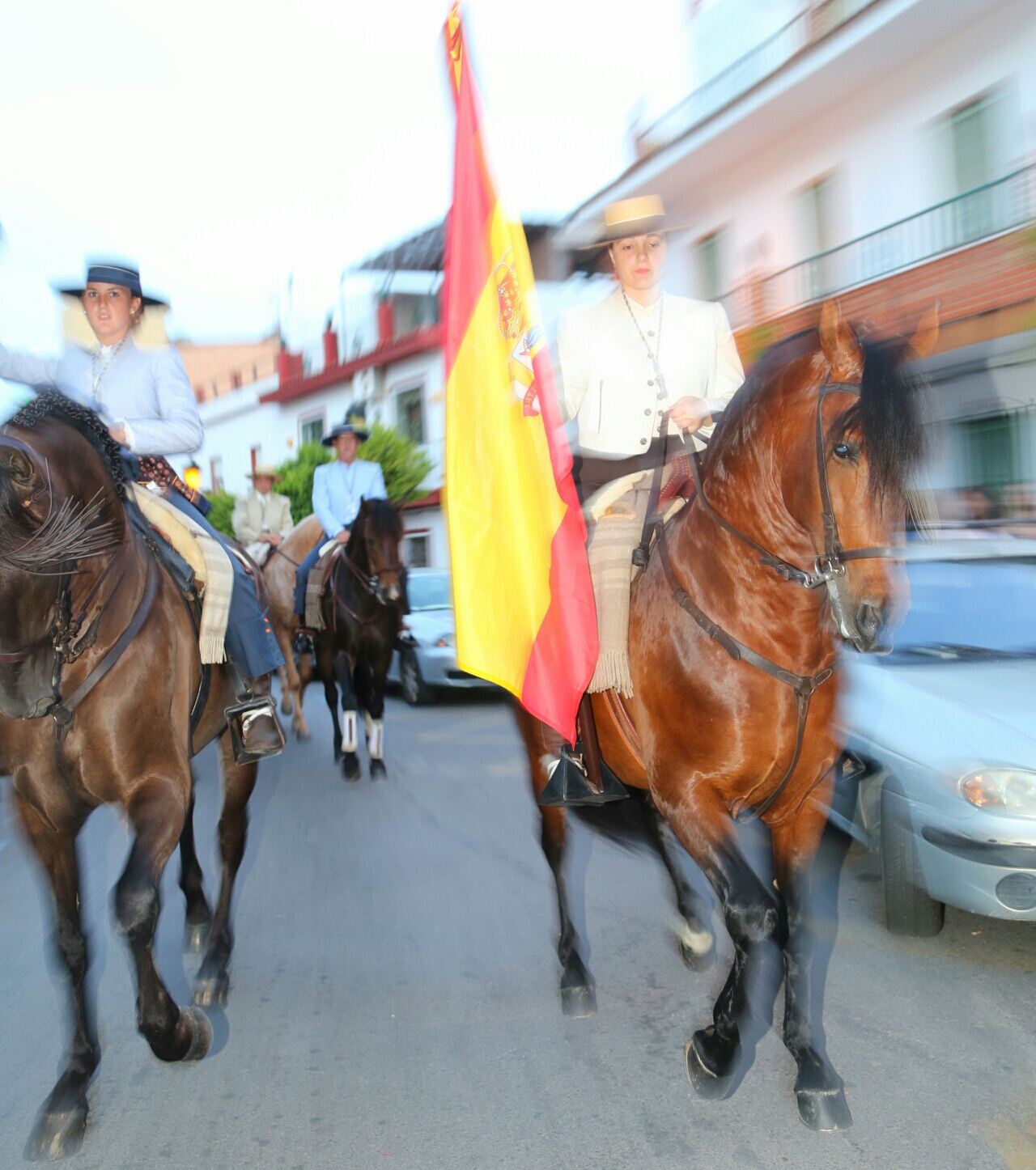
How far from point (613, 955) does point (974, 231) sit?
40.2ft

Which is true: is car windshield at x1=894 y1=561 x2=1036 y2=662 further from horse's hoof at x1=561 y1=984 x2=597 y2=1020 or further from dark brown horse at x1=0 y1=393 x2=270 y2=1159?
dark brown horse at x1=0 y1=393 x2=270 y2=1159

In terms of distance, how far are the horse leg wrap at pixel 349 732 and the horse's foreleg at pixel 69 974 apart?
488 centimetres

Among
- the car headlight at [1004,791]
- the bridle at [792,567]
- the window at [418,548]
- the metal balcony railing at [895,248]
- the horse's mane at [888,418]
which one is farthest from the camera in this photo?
the window at [418,548]

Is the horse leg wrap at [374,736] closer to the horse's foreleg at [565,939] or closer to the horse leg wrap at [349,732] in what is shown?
the horse leg wrap at [349,732]

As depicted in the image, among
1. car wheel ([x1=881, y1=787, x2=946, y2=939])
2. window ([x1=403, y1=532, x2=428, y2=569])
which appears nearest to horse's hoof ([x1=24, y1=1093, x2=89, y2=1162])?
car wheel ([x1=881, y1=787, x2=946, y2=939])

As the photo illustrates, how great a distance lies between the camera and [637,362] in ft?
12.6

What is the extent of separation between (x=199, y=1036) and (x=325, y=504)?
6.60m

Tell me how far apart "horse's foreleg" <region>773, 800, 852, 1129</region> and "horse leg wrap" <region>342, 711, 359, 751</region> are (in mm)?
5445

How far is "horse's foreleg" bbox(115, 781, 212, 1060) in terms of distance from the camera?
3143 mm

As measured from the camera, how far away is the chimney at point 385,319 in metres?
29.6

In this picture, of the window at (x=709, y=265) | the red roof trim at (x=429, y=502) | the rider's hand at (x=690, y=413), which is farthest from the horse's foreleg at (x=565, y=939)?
the red roof trim at (x=429, y=502)

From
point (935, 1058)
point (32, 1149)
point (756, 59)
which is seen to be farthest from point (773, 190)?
point (32, 1149)

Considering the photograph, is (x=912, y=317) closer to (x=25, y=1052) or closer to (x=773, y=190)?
(x=25, y=1052)

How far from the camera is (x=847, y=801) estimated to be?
470cm
